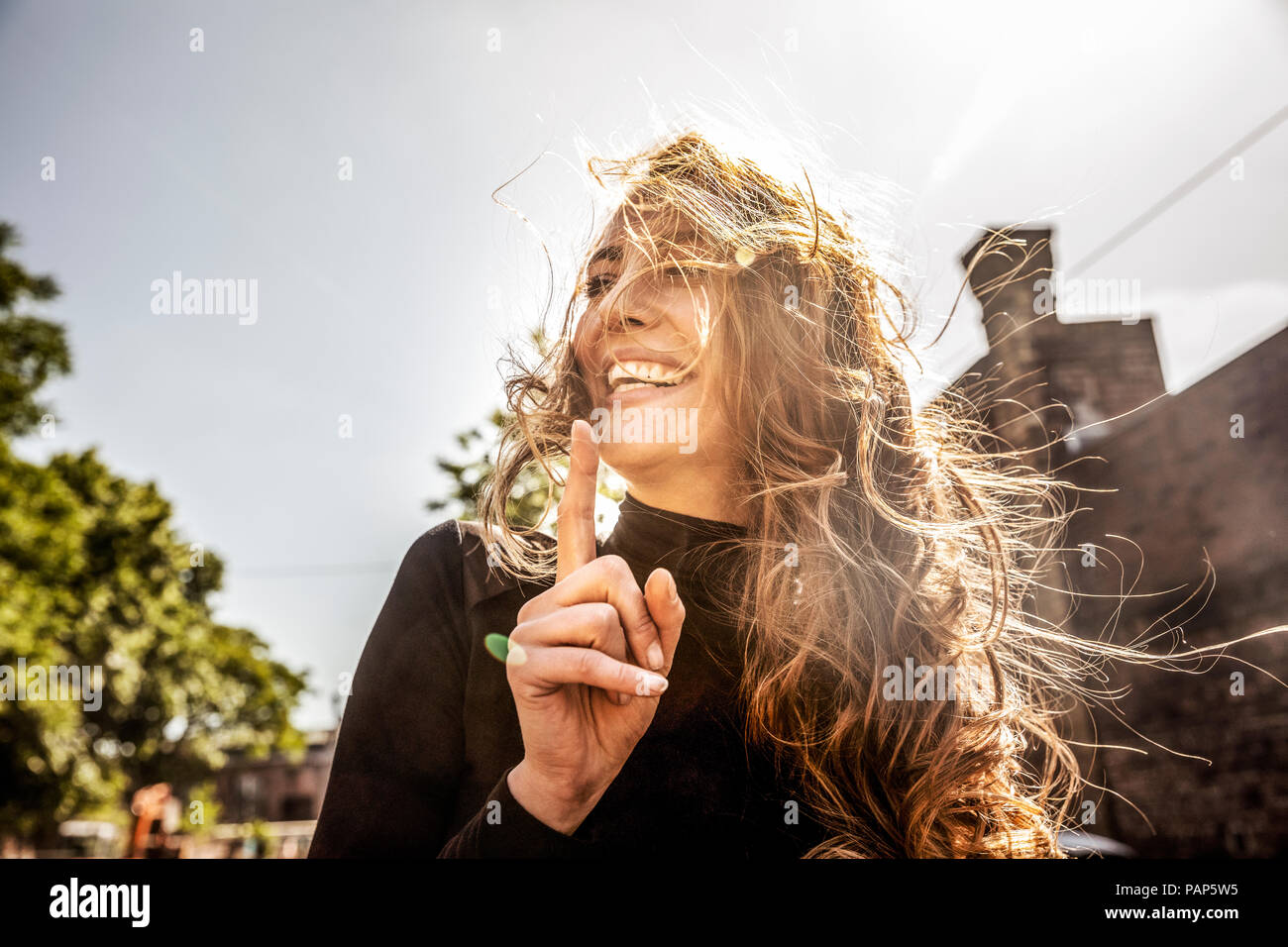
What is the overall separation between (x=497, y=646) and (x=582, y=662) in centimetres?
47

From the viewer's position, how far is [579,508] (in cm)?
128

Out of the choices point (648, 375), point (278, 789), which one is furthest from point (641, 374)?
point (278, 789)

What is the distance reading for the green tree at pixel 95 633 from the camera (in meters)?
9.55

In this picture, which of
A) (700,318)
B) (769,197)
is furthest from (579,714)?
(769,197)

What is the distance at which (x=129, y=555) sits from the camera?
11773 mm

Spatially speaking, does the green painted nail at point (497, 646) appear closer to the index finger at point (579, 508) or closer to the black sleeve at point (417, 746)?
the black sleeve at point (417, 746)

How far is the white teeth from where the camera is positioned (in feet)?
5.83

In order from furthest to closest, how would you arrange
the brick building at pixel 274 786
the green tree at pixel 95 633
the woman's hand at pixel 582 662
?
1. the brick building at pixel 274 786
2. the green tree at pixel 95 633
3. the woman's hand at pixel 582 662

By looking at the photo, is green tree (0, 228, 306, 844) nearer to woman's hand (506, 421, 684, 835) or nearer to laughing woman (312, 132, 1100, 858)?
laughing woman (312, 132, 1100, 858)

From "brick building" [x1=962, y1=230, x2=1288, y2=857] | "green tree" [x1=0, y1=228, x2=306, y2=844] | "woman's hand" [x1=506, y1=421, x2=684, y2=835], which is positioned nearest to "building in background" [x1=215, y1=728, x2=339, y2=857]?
"green tree" [x1=0, y1=228, x2=306, y2=844]

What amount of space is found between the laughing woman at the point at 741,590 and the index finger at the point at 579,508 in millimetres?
173

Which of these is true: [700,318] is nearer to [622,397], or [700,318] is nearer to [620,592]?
[622,397]

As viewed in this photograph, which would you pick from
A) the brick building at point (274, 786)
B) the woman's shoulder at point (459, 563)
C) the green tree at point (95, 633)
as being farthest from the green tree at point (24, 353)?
the brick building at point (274, 786)

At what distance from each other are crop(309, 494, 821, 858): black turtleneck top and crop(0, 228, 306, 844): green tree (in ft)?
29.1
